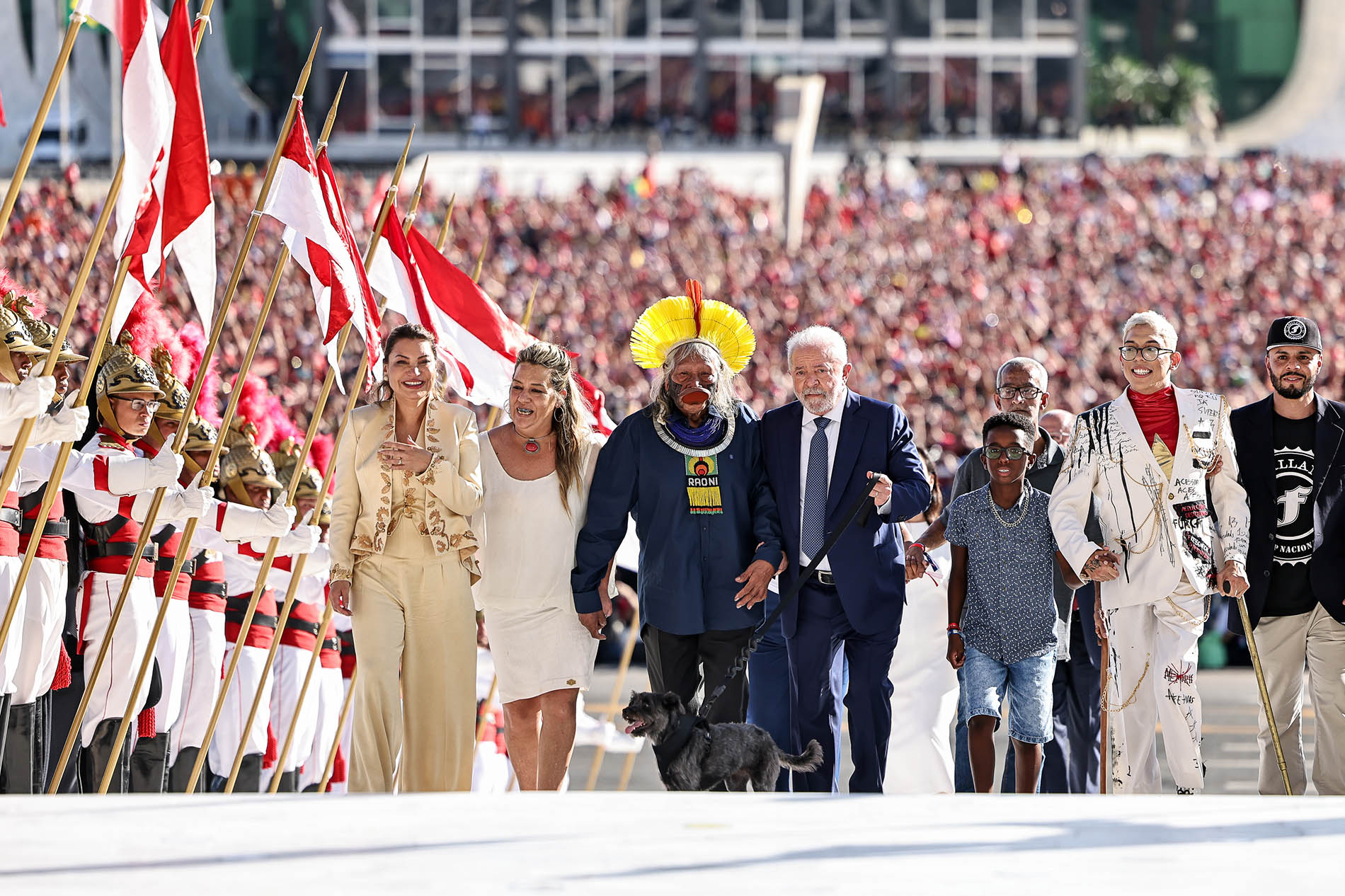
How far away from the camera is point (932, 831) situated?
5250 millimetres

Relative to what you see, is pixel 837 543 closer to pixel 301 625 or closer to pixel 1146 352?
pixel 1146 352

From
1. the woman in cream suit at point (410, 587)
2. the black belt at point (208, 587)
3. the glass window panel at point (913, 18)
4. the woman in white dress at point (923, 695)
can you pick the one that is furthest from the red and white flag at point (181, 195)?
the glass window panel at point (913, 18)

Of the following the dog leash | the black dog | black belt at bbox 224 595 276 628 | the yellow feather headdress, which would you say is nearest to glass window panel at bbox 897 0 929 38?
black belt at bbox 224 595 276 628

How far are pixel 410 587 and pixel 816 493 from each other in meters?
1.55

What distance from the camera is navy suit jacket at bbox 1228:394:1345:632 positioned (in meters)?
7.23

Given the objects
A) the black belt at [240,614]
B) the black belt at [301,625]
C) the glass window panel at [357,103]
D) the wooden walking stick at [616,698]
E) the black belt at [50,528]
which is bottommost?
the wooden walking stick at [616,698]

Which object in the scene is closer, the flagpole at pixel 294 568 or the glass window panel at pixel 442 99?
the flagpole at pixel 294 568

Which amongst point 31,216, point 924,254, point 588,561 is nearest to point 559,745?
point 588,561

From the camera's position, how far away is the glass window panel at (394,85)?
183 feet

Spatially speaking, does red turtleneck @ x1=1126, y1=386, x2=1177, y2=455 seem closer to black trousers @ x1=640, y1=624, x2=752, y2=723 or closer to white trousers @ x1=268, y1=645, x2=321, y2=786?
black trousers @ x1=640, y1=624, x2=752, y2=723

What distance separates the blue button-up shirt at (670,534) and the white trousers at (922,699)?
1431 millimetres

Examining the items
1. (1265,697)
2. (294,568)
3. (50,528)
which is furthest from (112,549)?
(1265,697)

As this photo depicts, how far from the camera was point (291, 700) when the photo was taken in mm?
9453

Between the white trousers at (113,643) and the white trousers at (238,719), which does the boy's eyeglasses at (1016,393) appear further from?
the white trousers at (113,643)
